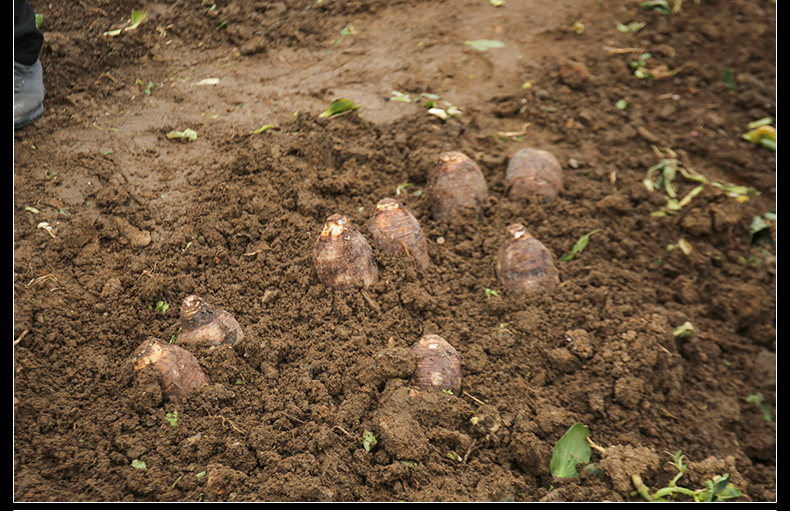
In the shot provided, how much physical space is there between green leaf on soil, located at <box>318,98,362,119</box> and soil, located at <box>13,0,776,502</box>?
59 millimetres

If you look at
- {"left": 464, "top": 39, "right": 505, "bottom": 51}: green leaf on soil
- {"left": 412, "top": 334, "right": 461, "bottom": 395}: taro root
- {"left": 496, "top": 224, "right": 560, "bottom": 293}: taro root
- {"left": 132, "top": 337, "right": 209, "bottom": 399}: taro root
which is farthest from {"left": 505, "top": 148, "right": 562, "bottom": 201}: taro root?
{"left": 132, "top": 337, "right": 209, "bottom": 399}: taro root

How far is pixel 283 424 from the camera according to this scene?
2.55 m

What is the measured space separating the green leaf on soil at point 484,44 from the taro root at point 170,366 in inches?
160

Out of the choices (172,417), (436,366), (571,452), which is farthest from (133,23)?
(571,452)

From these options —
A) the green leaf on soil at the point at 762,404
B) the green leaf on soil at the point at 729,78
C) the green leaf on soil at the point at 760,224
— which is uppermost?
the green leaf on soil at the point at 729,78

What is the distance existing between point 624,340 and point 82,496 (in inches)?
114

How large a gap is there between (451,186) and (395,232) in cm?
67

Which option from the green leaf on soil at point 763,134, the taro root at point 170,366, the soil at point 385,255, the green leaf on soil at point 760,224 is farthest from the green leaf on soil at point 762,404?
the taro root at point 170,366

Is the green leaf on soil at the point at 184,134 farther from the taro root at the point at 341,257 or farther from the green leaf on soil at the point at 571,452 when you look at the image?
the green leaf on soil at the point at 571,452

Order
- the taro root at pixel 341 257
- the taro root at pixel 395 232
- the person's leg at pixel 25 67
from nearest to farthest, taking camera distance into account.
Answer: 1. the taro root at pixel 341 257
2. the taro root at pixel 395 232
3. the person's leg at pixel 25 67

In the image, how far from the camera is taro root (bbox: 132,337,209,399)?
2.60m

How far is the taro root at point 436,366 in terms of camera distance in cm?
280

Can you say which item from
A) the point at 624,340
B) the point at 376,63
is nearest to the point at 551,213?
the point at 624,340

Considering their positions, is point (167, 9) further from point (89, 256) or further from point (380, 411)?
point (380, 411)
